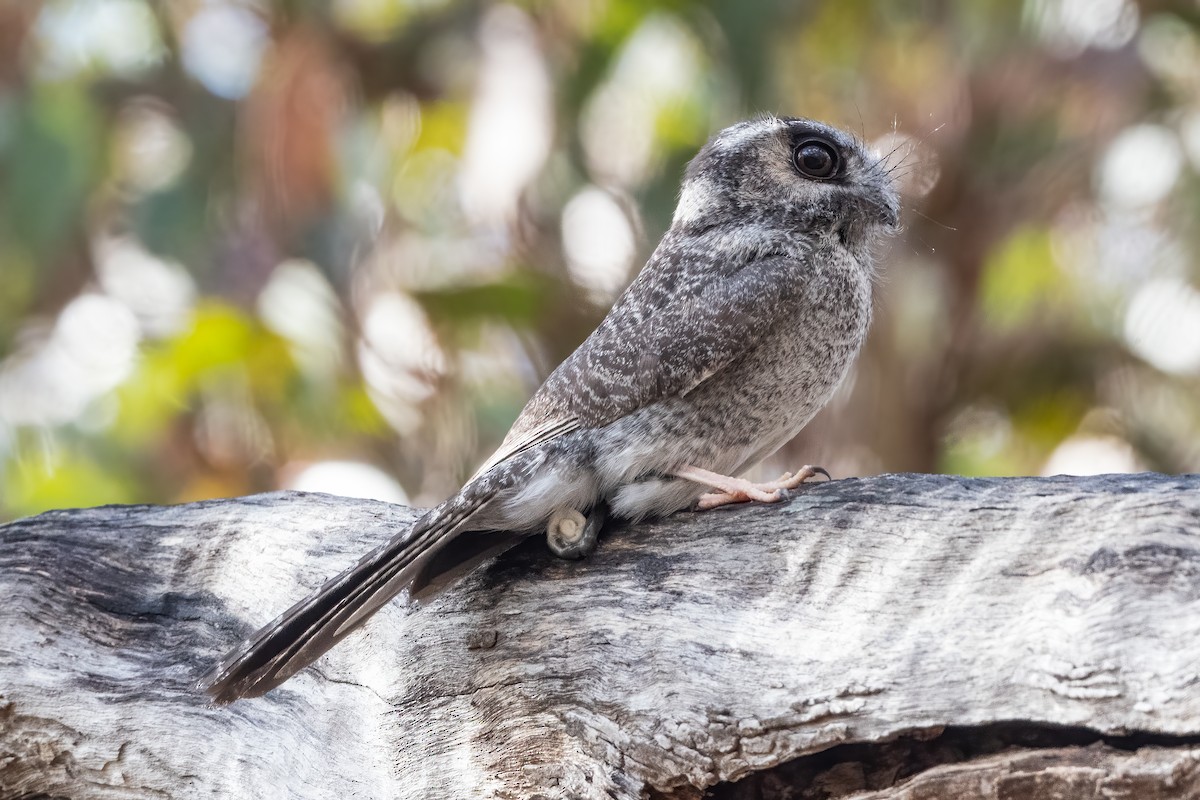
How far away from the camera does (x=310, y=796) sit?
295 centimetres

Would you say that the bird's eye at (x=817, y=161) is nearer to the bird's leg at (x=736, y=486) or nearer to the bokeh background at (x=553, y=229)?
the bird's leg at (x=736, y=486)

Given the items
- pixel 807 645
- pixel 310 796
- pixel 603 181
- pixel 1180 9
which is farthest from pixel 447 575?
pixel 1180 9

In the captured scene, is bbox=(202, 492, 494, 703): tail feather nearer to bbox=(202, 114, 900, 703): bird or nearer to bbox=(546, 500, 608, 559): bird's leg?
bbox=(202, 114, 900, 703): bird

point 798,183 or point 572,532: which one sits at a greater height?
point 798,183

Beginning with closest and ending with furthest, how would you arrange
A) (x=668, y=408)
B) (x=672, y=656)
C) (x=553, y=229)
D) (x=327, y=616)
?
(x=672, y=656), (x=327, y=616), (x=668, y=408), (x=553, y=229)

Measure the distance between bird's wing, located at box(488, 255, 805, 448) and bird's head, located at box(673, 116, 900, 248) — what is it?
280 millimetres

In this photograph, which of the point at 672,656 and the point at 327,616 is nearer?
the point at 672,656

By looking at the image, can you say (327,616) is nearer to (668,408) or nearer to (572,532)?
(572,532)

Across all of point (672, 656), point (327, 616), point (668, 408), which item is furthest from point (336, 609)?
point (668, 408)

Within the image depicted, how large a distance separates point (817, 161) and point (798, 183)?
0.10 metres

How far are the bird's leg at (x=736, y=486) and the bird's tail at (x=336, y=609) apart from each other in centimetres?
52

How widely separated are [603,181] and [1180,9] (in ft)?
12.4

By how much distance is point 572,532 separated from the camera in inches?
125

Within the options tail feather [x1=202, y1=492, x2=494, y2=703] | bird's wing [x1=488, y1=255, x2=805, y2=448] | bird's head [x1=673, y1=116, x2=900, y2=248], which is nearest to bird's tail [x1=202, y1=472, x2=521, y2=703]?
tail feather [x1=202, y1=492, x2=494, y2=703]
